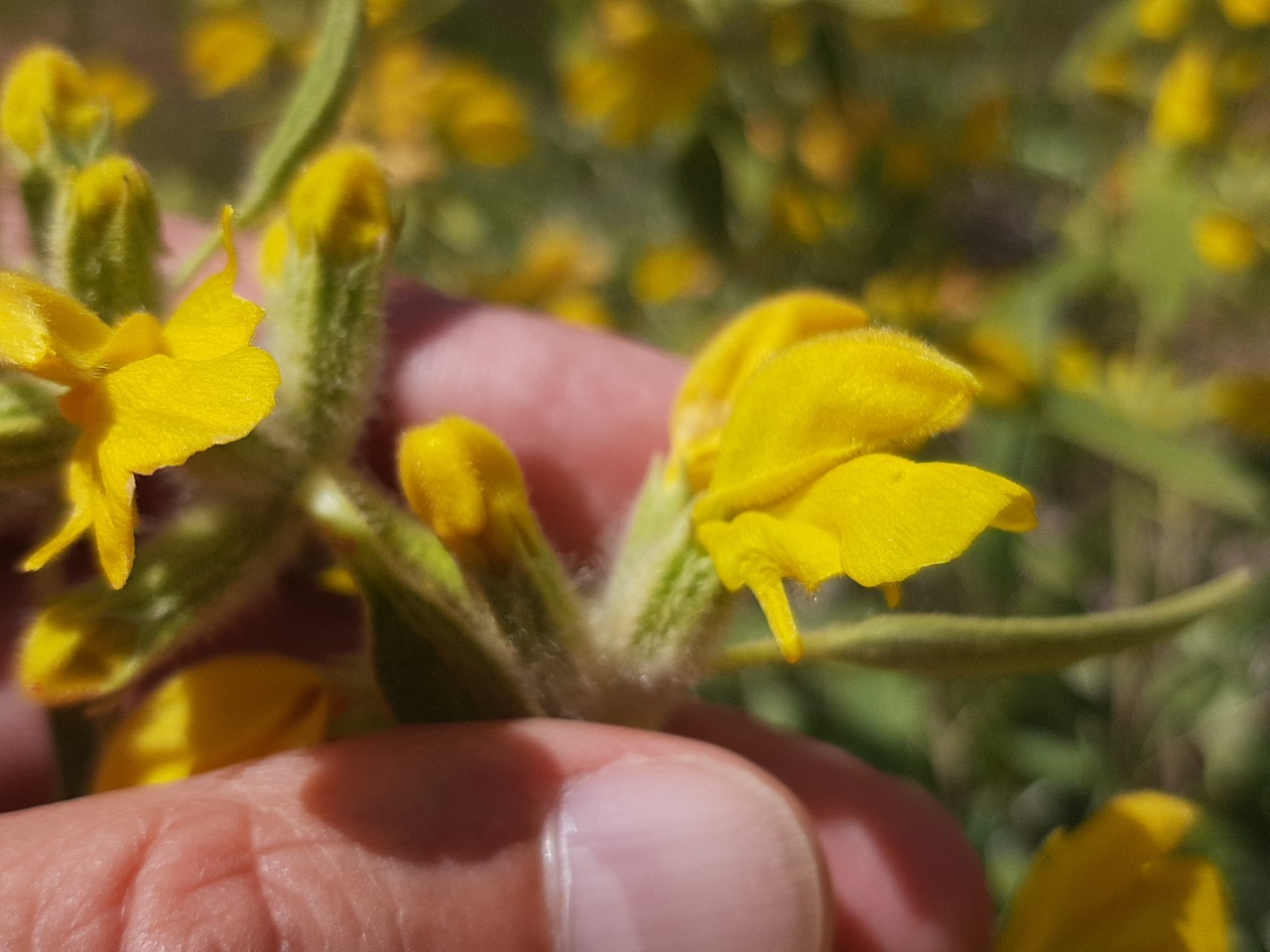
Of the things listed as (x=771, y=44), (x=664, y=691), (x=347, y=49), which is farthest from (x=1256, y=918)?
(x=347, y=49)

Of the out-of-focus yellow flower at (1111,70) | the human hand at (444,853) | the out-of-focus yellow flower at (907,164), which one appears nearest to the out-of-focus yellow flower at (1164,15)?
the out-of-focus yellow flower at (1111,70)

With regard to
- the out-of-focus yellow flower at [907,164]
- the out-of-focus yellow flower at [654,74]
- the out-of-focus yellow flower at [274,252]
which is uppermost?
the out-of-focus yellow flower at [274,252]

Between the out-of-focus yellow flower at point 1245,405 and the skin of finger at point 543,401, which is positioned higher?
the skin of finger at point 543,401

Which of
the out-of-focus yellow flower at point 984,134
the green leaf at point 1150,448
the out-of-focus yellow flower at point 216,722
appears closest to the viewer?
the out-of-focus yellow flower at point 216,722

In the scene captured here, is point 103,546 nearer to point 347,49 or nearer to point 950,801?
point 347,49

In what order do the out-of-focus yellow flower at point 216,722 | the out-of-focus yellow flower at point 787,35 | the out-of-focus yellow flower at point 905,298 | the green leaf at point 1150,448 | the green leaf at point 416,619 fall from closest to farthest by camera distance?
Answer: 1. the green leaf at point 416,619
2. the out-of-focus yellow flower at point 216,722
3. the green leaf at point 1150,448
4. the out-of-focus yellow flower at point 787,35
5. the out-of-focus yellow flower at point 905,298

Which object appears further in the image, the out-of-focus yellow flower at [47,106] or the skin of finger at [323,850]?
the out-of-focus yellow flower at [47,106]

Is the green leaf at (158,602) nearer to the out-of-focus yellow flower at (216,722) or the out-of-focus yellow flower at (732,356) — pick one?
the out-of-focus yellow flower at (216,722)
